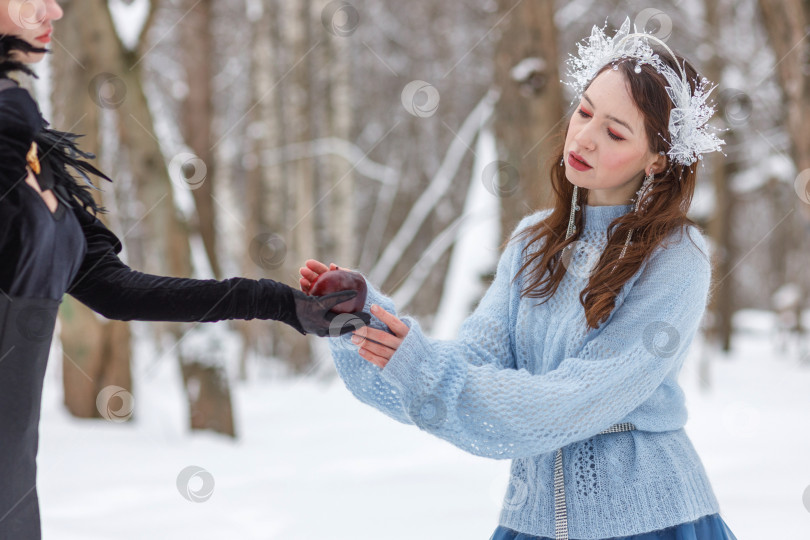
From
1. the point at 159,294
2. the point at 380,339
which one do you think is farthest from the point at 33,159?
the point at 380,339

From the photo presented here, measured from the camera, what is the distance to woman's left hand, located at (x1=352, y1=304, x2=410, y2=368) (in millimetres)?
1838

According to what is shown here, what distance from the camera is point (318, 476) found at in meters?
4.98

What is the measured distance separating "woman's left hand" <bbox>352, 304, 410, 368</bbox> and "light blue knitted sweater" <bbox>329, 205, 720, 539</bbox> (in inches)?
1.4

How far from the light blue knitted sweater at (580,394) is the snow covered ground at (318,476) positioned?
6.64 ft

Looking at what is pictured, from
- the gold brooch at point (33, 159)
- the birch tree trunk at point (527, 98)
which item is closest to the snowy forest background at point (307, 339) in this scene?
the birch tree trunk at point (527, 98)

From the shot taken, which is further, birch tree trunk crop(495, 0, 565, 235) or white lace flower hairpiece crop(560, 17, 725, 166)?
birch tree trunk crop(495, 0, 565, 235)

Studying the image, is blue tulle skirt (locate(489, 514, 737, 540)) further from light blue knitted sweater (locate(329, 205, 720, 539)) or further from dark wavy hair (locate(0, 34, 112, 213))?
dark wavy hair (locate(0, 34, 112, 213))

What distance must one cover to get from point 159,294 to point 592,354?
0.93m

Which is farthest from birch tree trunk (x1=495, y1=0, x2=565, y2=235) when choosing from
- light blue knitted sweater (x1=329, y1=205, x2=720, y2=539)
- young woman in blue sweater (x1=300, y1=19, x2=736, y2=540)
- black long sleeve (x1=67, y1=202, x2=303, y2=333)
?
black long sleeve (x1=67, y1=202, x2=303, y2=333)

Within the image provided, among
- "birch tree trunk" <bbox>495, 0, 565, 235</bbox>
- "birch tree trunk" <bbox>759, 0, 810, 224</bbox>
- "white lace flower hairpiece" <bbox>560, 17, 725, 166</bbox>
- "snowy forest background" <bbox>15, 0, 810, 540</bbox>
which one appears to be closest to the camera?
"white lace flower hairpiece" <bbox>560, 17, 725, 166</bbox>

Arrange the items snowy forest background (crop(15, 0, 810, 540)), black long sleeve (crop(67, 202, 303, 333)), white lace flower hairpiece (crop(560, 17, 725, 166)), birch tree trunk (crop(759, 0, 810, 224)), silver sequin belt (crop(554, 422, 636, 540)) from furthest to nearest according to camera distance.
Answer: birch tree trunk (crop(759, 0, 810, 224)) → snowy forest background (crop(15, 0, 810, 540)) → white lace flower hairpiece (crop(560, 17, 725, 166)) → silver sequin belt (crop(554, 422, 636, 540)) → black long sleeve (crop(67, 202, 303, 333))

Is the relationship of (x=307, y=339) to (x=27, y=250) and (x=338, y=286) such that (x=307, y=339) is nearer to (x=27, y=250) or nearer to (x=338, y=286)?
(x=338, y=286)

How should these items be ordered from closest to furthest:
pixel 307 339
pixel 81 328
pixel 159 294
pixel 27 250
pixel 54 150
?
1. pixel 27 250
2. pixel 54 150
3. pixel 159 294
4. pixel 81 328
5. pixel 307 339

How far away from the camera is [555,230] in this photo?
216 cm
